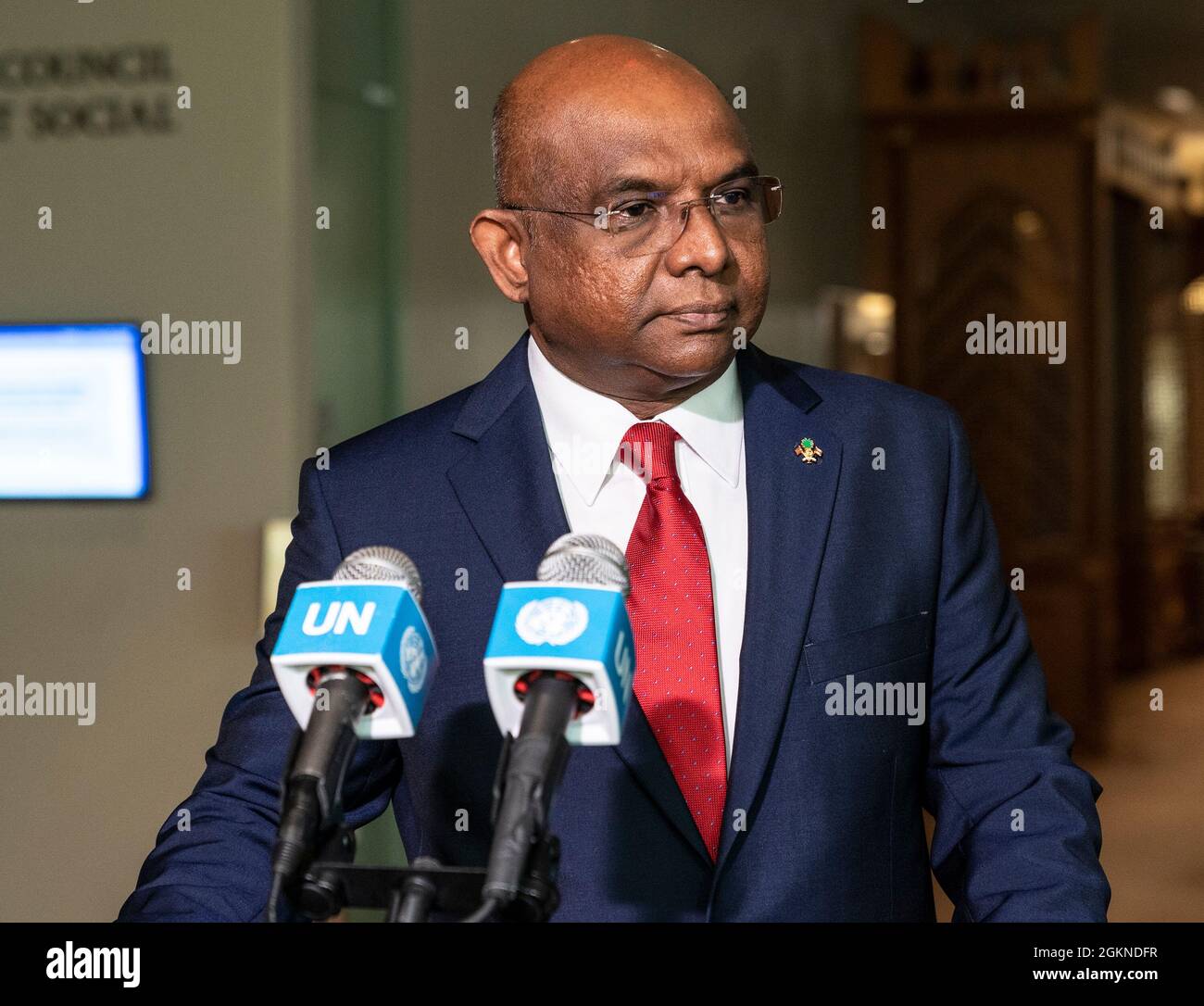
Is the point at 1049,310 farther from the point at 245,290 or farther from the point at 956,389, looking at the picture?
the point at 245,290

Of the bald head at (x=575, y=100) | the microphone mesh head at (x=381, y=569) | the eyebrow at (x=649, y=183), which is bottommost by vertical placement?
the microphone mesh head at (x=381, y=569)

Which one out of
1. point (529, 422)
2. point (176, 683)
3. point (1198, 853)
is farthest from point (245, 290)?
point (1198, 853)

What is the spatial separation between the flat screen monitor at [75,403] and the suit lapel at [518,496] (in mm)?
2031

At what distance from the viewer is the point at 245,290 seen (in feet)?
10.4

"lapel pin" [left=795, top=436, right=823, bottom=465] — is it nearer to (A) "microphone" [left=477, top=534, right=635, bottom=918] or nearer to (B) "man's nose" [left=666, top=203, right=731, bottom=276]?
(B) "man's nose" [left=666, top=203, right=731, bottom=276]

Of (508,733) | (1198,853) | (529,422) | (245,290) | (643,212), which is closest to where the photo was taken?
(508,733)

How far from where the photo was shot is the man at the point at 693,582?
1.16 metres

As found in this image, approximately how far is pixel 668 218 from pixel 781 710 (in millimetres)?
408

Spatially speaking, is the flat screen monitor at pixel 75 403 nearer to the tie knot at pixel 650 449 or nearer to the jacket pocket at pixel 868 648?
the tie knot at pixel 650 449

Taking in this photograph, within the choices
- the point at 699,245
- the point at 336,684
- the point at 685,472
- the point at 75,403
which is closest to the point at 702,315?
the point at 699,245

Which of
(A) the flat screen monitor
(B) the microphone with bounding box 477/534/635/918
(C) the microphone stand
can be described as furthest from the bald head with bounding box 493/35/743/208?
(A) the flat screen monitor

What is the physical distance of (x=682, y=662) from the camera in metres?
1.18

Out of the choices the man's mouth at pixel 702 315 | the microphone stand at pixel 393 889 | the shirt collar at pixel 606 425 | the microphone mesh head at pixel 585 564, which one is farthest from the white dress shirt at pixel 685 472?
the microphone stand at pixel 393 889

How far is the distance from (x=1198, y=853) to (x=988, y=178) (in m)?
2.27
